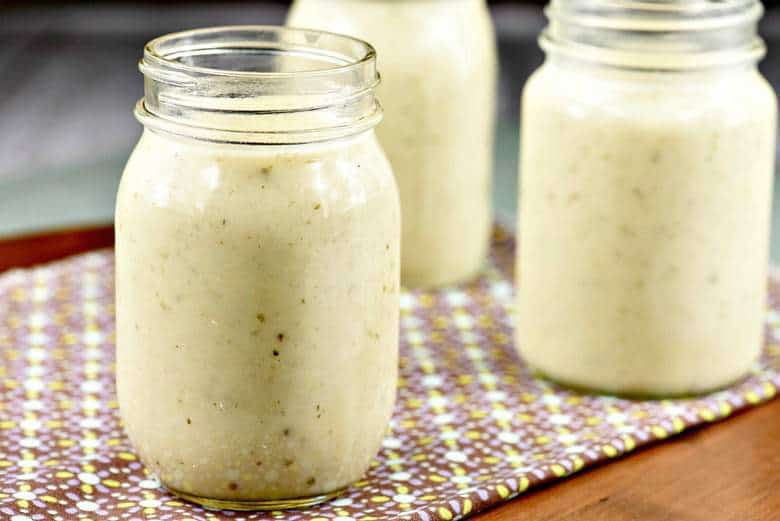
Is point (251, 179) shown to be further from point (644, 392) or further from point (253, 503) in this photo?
point (644, 392)

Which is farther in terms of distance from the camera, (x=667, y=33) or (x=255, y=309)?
(x=667, y=33)

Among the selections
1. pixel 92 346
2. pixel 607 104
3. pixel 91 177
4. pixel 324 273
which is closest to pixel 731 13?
pixel 607 104

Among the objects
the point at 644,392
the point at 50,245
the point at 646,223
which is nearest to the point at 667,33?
the point at 646,223

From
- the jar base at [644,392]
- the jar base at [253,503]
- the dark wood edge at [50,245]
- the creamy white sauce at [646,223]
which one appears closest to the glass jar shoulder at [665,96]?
the creamy white sauce at [646,223]

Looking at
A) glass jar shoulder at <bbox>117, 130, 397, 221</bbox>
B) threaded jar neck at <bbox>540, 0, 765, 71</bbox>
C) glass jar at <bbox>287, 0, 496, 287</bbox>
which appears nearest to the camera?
glass jar shoulder at <bbox>117, 130, 397, 221</bbox>

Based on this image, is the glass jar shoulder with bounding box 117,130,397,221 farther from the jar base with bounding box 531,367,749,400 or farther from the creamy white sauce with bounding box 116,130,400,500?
the jar base with bounding box 531,367,749,400

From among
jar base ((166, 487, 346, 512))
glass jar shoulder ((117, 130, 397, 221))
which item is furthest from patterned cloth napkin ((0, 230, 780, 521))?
glass jar shoulder ((117, 130, 397, 221))

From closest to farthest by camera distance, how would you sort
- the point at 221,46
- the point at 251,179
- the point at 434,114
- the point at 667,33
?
the point at 251,179 → the point at 221,46 → the point at 667,33 → the point at 434,114
